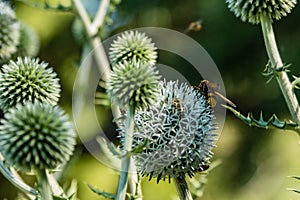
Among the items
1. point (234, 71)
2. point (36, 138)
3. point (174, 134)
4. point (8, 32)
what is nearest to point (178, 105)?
point (174, 134)

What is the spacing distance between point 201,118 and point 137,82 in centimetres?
22

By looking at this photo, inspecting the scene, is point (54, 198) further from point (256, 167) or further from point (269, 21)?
point (256, 167)

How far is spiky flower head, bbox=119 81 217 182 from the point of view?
1670 mm

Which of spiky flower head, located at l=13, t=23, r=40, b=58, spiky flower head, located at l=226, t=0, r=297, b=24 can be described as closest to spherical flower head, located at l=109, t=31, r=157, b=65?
spiky flower head, located at l=226, t=0, r=297, b=24

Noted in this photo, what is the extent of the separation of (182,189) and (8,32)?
1.26 m

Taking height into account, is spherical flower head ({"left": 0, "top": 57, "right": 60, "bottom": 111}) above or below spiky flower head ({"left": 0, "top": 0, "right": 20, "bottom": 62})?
below

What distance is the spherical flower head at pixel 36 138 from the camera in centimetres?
139

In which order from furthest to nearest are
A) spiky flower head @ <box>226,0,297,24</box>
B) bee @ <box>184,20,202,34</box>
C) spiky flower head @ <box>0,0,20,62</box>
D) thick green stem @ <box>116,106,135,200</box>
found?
bee @ <box>184,20,202,34</box> → spiky flower head @ <box>0,0,20,62</box> → spiky flower head @ <box>226,0,297,24</box> → thick green stem @ <box>116,106,135,200</box>

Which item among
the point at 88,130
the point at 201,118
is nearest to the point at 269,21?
the point at 201,118

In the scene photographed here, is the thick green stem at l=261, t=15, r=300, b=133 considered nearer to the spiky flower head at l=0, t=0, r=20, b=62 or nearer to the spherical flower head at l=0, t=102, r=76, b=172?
the spherical flower head at l=0, t=102, r=76, b=172

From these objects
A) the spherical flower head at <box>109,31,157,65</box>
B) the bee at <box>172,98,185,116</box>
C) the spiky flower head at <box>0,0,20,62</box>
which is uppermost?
the spiky flower head at <box>0,0,20,62</box>

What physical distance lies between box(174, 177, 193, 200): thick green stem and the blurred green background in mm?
2944

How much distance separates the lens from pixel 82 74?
289cm

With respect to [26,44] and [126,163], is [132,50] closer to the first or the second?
[126,163]
